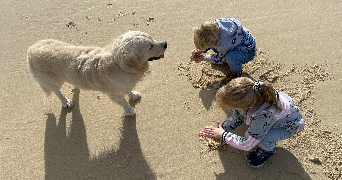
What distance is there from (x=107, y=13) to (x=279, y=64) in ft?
13.0

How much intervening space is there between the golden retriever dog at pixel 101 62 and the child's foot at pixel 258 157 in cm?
192

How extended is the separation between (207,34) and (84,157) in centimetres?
269

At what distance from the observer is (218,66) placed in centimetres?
408

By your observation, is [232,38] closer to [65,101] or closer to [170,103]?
[170,103]

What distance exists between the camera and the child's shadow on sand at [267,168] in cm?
296

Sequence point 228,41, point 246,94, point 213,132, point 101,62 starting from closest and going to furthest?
point 246,94 → point 101,62 → point 213,132 → point 228,41

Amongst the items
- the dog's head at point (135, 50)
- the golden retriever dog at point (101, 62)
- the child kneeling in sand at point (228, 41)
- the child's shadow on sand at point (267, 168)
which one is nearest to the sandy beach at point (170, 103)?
the child's shadow on sand at point (267, 168)

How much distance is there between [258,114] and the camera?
2.36 m

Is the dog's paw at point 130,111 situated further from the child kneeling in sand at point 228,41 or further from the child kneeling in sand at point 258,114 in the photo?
the child kneeling in sand at point 228,41

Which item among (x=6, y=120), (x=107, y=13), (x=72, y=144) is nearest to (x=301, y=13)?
(x=107, y=13)

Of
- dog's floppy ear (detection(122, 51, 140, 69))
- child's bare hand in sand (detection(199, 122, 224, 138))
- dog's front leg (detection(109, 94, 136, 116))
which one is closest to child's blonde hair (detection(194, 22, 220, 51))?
dog's floppy ear (detection(122, 51, 140, 69))

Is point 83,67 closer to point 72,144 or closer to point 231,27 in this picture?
point 72,144

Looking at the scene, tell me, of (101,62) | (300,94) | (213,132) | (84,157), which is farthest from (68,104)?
(300,94)

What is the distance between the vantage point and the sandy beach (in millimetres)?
3139
